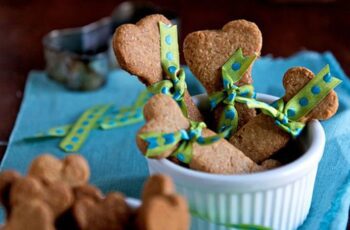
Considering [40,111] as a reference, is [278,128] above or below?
above

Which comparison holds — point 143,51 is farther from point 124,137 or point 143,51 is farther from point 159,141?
point 124,137

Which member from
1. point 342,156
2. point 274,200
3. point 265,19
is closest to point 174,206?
point 274,200

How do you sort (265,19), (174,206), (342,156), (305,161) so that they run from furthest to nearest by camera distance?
(265,19) < (342,156) < (305,161) < (174,206)

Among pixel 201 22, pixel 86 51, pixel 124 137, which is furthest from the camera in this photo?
pixel 201 22

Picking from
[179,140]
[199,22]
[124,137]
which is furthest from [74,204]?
[199,22]

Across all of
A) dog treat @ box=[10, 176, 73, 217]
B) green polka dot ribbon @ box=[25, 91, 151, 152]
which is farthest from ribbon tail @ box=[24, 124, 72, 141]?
dog treat @ box=[10, 176, 73, 217]

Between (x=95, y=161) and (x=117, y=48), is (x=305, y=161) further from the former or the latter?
(x=95, y=161)

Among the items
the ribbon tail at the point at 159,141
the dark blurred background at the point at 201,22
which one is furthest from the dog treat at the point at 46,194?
the dark blurred background at the point at 201,22
